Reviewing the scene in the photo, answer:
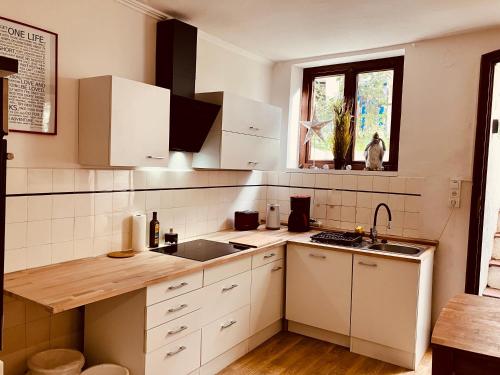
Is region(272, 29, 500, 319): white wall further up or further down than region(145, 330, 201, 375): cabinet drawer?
further up

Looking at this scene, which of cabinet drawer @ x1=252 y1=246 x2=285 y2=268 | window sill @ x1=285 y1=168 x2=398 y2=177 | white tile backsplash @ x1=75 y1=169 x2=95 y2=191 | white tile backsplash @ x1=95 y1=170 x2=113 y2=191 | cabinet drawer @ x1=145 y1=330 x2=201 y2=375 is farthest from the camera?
window sill @ x1=285 y1=168 x2=398 y2=177

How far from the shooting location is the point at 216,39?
3484 mm

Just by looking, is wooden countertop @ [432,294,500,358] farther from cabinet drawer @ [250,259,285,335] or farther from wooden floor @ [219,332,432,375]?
cabinet drawer @ [250,259,285,335]

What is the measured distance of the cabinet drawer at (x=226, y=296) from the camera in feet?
8.74

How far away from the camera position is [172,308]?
2.39 m

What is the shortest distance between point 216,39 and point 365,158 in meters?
1.68

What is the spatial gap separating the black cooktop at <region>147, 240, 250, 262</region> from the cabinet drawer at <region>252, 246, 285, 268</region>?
11cm

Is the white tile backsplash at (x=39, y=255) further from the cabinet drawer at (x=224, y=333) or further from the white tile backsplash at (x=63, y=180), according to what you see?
the cabinet drawer at (x=224, y=333)

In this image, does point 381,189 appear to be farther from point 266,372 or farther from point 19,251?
point 19,251

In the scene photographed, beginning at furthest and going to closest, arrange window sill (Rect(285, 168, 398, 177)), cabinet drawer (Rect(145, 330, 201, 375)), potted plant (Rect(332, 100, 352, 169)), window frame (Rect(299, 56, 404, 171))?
potted plant (Rect(332, 100, 352, 169)) < window frame (Rect(299, 56, 404, 171)) < window sill (Rect(285, 168, 398, 177)) < cabinet drawer (Rect(145, 330, 201, 375))

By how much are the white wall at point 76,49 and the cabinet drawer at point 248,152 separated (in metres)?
0.42

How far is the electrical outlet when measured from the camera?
10.7 feet

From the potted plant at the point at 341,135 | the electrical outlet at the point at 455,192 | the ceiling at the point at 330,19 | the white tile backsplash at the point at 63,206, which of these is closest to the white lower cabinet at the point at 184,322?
the white tile backsplash at the point at 63,206

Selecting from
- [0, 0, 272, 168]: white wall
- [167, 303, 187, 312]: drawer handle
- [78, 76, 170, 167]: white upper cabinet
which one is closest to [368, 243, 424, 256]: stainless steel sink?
[167, 303, 187, 312]: drawer handle
